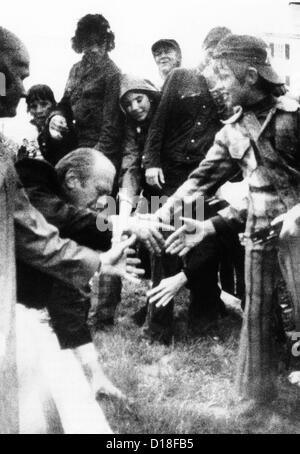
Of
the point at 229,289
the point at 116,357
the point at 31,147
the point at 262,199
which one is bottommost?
the point at 116,357

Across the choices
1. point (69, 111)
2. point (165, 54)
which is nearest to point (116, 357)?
point (69, 111)

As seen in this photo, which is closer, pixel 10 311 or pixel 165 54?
pixel 10 311

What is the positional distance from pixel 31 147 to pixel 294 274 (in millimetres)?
1108

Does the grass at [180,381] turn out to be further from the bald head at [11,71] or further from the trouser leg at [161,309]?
the bald head at [11,71]

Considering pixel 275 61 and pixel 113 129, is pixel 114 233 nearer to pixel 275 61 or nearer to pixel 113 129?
pixel 113 129

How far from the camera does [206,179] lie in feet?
8.03

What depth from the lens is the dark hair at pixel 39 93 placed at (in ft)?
7.84

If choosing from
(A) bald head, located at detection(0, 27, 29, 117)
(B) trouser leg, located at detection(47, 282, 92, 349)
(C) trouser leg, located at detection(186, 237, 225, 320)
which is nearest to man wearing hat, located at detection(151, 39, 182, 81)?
(A) bald head, located at detection(0, 27, 29, 117)

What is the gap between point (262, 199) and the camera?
94.1 inches

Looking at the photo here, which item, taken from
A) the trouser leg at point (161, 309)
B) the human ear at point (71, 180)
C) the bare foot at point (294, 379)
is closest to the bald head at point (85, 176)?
the human ear at point (71, 180)

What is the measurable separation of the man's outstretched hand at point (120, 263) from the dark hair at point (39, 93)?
2.12 ft

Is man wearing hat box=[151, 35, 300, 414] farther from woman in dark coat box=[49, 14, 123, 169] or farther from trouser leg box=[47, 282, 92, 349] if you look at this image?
trouser leg box=[47, 282, 92, 349]

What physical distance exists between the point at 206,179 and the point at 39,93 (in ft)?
2.35

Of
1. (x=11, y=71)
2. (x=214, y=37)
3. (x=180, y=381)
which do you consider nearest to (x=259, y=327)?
(x=180, y=381)
